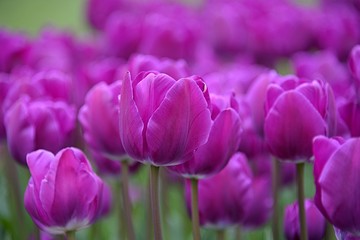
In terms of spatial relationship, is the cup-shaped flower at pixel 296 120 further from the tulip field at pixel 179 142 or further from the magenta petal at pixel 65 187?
the magenta petal at pixel 65 187

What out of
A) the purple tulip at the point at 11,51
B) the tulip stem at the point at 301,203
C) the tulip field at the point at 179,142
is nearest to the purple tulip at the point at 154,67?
the tulip field at the point at 179,142

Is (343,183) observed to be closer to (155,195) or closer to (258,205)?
(155,195)

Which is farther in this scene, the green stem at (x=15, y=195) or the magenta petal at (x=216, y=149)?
the green stem at (x=15, y=195)

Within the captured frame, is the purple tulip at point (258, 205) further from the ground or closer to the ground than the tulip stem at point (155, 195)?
closer to the ground

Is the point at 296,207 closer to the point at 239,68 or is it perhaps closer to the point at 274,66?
the point at 239,68

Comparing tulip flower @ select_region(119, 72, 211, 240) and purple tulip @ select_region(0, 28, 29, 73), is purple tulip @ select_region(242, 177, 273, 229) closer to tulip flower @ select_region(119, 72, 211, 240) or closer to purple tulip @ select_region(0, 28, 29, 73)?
tulip flower @ select_region(119, 72, 211, 240)

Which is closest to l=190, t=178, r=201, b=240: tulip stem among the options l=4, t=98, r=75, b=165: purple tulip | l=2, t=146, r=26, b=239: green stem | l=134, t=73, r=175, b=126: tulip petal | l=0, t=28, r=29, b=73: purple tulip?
l=134, t=73, r=175, b=126: tulip petal

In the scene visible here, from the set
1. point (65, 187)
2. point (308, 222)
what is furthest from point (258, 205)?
point (65, 187)

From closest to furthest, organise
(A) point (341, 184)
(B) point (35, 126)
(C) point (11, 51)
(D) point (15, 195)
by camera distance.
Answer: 1. (A) point (341, 184)
2. (B) point (35, 126)
3. (D) point (15, 195)
4. (C) point (11, 51)
